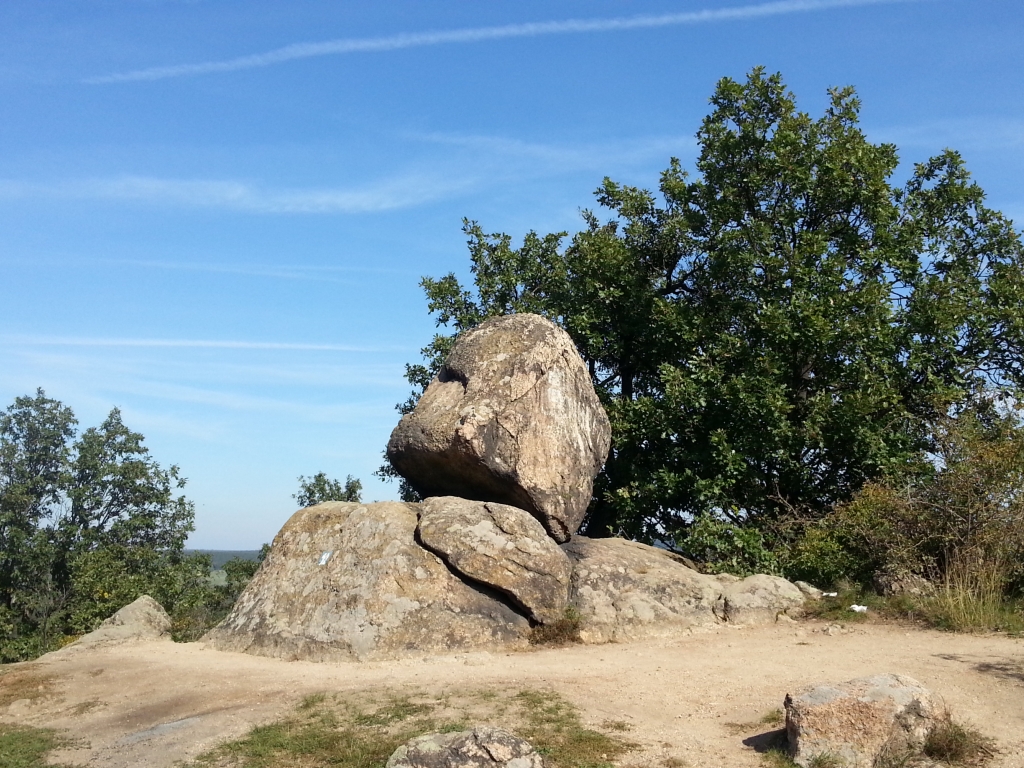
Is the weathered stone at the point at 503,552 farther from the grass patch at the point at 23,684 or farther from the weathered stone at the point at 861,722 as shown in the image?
the weathered stone at the point at 861,722

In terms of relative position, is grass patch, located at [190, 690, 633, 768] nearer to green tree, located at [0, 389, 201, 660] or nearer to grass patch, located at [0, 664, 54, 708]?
grass patch, located at [0, 664, 54, 708]

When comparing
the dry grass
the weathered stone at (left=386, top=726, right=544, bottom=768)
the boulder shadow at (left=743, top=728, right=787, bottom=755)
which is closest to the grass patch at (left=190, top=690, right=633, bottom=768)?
the weathered stone at (left=386, top=726, right=544, bottom=768)

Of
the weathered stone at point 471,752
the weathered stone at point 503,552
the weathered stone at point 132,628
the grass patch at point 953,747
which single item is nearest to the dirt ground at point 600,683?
the grass patch at point 953,747

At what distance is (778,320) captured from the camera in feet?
48.2

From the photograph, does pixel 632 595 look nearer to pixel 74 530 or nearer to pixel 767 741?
pixel 767 741

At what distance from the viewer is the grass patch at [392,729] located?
6879 millimetres

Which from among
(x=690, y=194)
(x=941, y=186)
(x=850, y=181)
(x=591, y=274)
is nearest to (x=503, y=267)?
(x=591, y=274)

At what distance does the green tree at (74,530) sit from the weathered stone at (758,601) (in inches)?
376

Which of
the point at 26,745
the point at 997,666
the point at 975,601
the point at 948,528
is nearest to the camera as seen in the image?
the point at 26,745

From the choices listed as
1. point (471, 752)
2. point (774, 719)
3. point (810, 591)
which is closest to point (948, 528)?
point (810, 591)

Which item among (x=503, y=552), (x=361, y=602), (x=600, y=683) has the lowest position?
(x=600, y=683)

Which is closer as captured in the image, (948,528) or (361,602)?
(361,602)

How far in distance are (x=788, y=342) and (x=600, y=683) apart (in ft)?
25.6

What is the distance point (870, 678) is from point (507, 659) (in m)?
4.39
